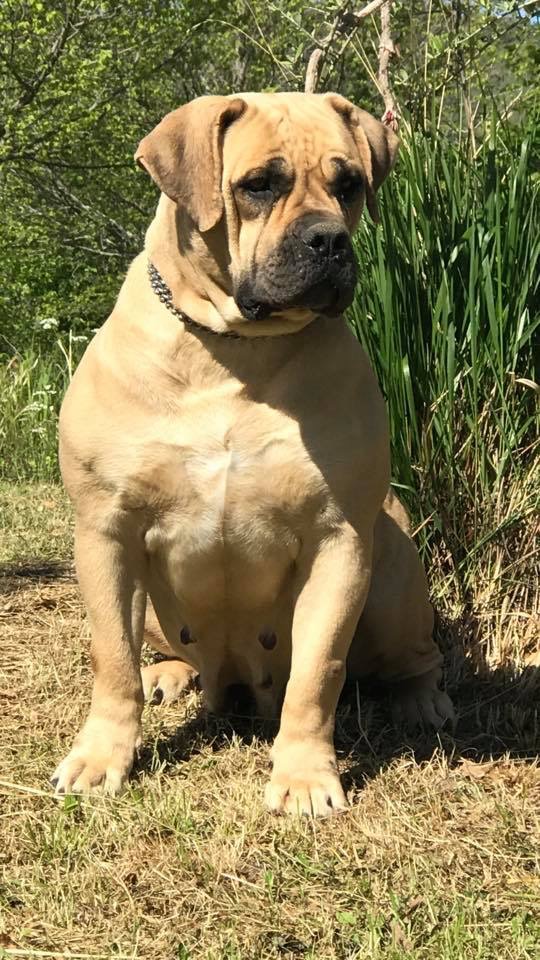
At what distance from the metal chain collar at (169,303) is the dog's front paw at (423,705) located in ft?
3.98

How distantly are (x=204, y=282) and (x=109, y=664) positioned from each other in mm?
950

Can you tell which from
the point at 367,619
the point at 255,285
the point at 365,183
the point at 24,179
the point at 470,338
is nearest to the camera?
the point at 255,285

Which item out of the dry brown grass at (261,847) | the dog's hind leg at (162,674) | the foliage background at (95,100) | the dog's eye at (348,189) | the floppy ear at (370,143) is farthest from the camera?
the foliage background at (95,100)

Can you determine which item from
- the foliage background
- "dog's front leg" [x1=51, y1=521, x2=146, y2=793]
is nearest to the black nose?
"dog's front leg" [x1=51, y1=521, x2=146, y2=793]

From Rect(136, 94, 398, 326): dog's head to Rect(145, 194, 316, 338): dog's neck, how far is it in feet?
0.04

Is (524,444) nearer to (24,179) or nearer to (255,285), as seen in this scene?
(255,285)

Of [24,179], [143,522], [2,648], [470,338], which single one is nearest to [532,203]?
[470,338]

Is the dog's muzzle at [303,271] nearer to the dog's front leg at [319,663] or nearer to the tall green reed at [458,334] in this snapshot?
the dog's front leg at [319,663]

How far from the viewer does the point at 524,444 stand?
147 inches

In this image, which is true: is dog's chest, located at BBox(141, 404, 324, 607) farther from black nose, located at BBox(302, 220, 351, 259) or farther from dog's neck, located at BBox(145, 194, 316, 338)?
black nose, located at BBox(302, 220, 351, 259)

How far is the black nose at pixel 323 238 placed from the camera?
2547 millimetres

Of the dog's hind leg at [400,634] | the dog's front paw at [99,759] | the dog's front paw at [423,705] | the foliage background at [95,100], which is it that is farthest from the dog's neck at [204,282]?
the foliage background at [95,100]

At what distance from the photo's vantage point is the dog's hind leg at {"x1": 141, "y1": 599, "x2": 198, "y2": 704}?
3346mm

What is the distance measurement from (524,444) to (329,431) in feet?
4.17
